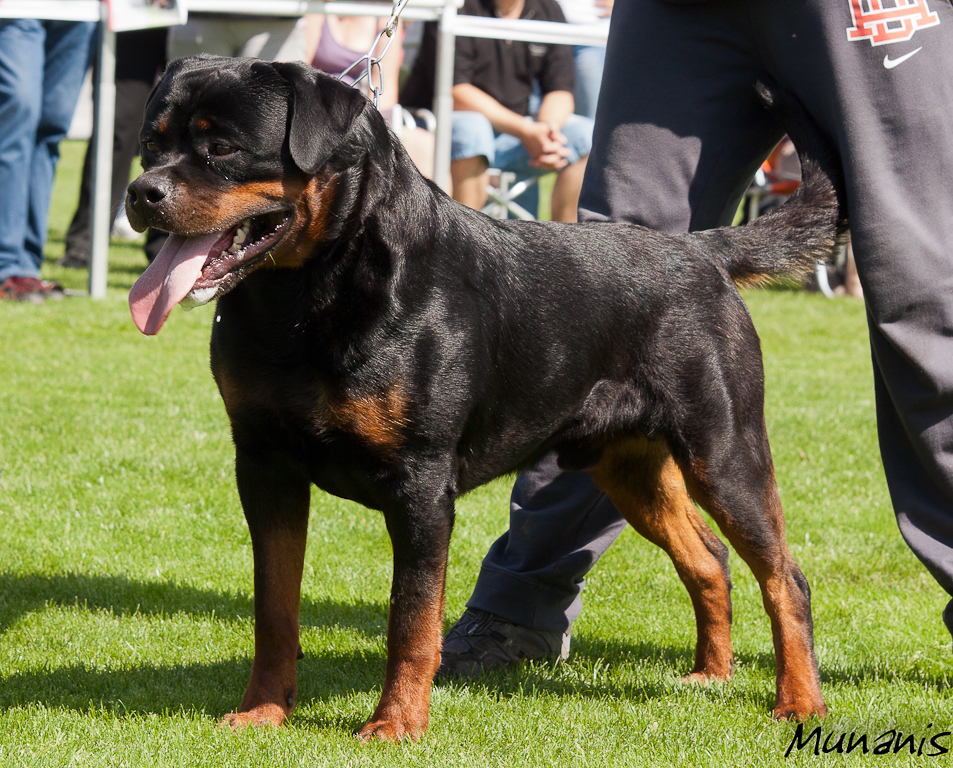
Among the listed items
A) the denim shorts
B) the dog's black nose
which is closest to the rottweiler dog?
A: the dog's black nose

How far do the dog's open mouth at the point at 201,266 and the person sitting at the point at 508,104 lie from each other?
6109 mm

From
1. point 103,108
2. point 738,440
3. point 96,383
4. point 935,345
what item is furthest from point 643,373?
point 103,108

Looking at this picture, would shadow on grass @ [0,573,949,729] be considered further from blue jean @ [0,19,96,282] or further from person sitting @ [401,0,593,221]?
person sitting @ [401,0,593,221]

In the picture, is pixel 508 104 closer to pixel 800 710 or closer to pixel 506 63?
pixel 506 63

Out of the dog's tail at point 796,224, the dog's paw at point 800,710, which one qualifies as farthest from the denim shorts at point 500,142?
the dog's paw at point 800,710

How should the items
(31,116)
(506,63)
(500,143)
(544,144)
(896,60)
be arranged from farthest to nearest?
(500,143) → (506,63) → (544,144) → (31,116) → (896,60)

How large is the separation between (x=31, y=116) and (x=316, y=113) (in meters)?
5.84

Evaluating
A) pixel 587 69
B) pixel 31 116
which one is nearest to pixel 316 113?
pixel 31 116

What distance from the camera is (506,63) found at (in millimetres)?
9148

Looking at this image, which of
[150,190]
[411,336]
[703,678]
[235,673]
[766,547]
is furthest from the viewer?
[703,678]

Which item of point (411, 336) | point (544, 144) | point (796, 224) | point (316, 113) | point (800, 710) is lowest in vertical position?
point (800, 710)

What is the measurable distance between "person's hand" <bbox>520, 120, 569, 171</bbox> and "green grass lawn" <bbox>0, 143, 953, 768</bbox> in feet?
11.3

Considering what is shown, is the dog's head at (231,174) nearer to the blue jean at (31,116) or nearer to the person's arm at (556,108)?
the blue jean at (31,116)

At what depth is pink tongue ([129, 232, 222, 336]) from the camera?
8.60 ft
